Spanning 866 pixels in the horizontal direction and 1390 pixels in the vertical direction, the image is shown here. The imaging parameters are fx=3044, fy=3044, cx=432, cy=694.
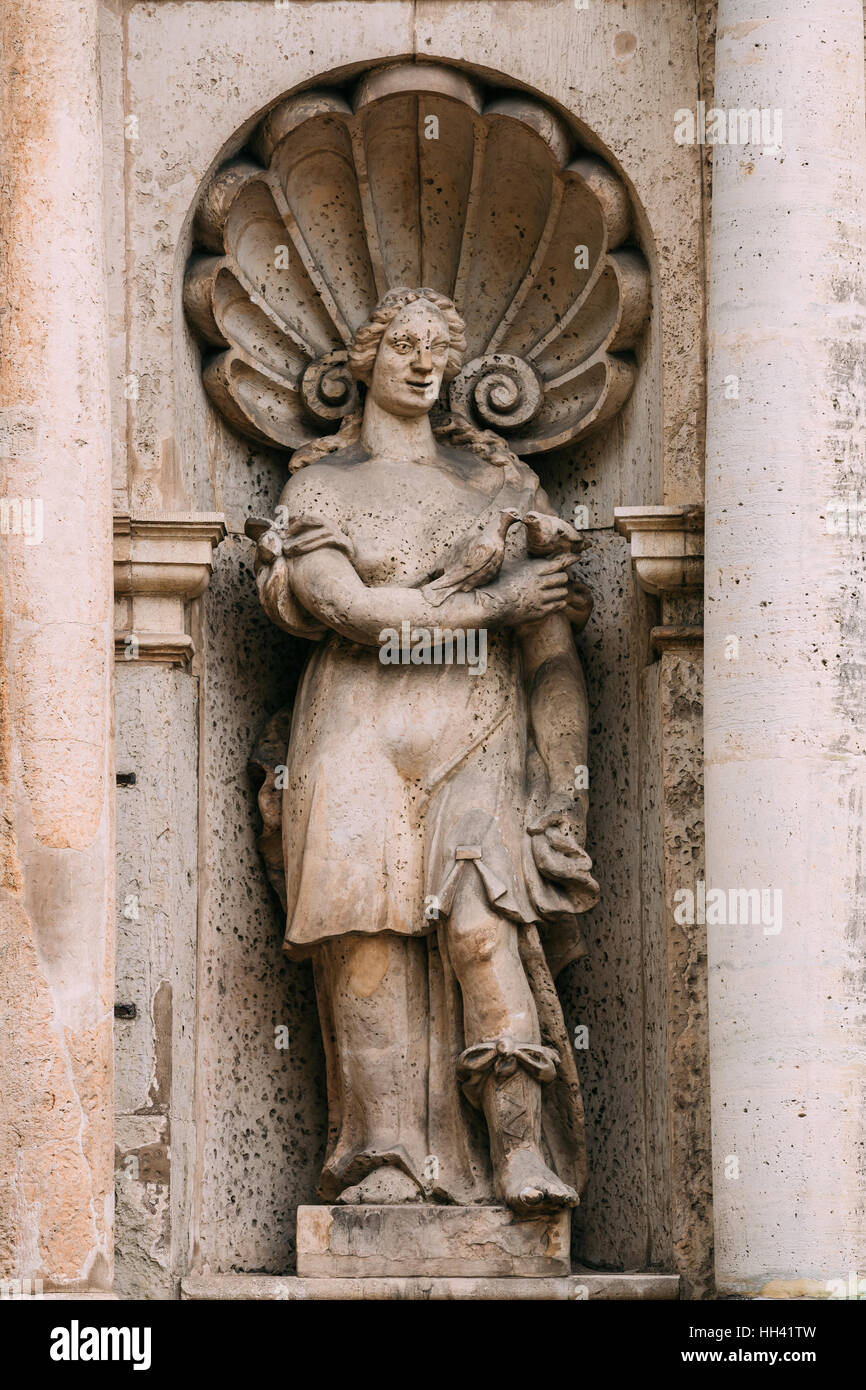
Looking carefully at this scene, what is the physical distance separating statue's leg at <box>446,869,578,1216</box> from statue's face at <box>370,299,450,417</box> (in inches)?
53.6

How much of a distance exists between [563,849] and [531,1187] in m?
0.91

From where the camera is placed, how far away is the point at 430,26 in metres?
8.40

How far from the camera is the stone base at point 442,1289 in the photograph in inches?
297

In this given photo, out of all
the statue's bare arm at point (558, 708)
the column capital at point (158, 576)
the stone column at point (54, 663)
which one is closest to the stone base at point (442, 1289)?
the stone column at point (54, 663)

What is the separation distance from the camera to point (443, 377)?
838 centimetres

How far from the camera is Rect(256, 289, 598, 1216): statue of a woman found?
25.6 ft

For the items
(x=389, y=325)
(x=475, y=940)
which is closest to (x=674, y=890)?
(x=475, y=940)

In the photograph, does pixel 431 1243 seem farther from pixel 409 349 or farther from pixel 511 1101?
pixel 409 349

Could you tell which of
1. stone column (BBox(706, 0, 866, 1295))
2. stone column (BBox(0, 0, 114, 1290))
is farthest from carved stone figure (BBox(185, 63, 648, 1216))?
stone column (BBox(0, 0, 114, 1290))

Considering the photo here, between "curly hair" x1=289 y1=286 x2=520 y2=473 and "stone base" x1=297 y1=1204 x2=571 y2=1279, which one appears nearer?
"stone base" x1=297 y1=1204 x2=571 y2=1279

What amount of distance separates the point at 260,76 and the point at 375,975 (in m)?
2.50

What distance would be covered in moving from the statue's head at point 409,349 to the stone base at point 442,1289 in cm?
238

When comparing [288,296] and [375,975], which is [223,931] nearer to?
[375,975]

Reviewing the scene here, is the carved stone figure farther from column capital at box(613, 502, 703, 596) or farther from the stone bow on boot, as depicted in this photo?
column capital at box(613, 502, 703, 596)
